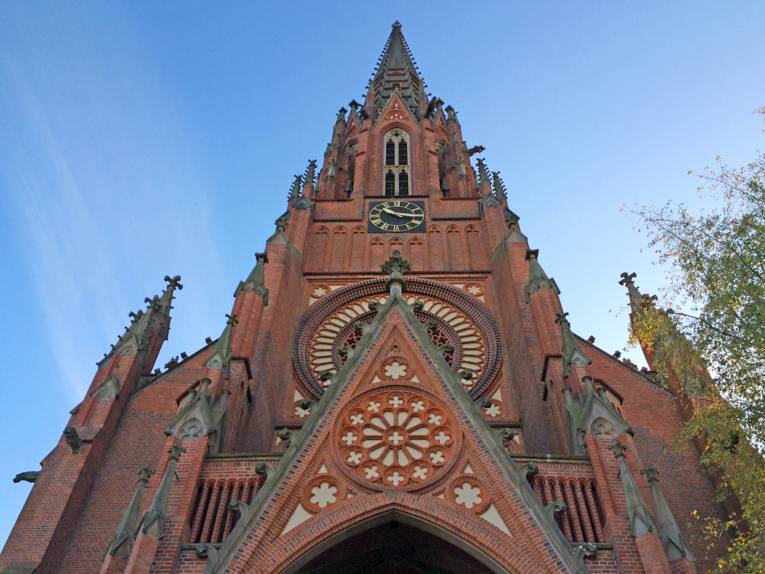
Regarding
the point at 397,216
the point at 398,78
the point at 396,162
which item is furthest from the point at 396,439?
the point at 398,78

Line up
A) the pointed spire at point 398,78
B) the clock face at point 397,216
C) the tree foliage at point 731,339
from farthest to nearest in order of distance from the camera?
the pointed spire at point 398,78 → the clock face at point 397,216 → the tree foliage at point 731,339

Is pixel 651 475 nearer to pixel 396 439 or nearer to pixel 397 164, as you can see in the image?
pixel 396 439

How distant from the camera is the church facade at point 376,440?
37.6 feet

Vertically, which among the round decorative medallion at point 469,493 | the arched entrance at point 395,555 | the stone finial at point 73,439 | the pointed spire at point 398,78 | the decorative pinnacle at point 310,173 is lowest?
the arched entrance at point 395,555

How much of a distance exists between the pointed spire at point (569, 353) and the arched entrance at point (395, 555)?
14.5 feet

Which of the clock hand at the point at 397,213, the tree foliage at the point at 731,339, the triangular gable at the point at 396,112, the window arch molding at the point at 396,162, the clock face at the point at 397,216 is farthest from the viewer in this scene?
the triangular gable at the point at 396,112

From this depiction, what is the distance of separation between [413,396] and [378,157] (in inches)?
710

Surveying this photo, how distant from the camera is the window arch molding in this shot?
29.1m

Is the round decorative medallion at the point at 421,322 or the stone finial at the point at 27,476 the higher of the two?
the round decorative medallion at the point at 421,322

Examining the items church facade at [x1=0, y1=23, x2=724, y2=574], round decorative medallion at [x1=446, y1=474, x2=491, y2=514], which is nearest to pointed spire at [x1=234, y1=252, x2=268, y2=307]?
church facade at [x1=0, y1=23, x2=724, y2=574]

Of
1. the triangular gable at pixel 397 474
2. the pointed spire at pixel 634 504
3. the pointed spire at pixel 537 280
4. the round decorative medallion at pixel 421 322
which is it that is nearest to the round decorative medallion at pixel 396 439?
the triangular gable at pixel 397 474

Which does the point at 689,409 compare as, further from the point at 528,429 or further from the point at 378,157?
the point at 378,157

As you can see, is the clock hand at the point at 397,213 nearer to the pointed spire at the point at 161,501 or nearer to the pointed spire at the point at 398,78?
the pointed spire at the point at 398,78

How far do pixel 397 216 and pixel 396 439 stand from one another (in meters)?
12.8
